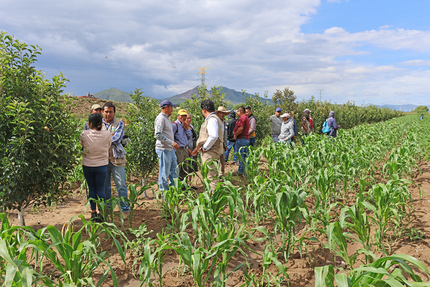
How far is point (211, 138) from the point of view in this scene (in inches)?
160

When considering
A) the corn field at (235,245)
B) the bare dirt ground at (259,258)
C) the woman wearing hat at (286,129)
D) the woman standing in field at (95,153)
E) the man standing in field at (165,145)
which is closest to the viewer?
the corn field at (235,245)

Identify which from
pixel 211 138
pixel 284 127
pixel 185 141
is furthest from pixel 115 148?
pixel 284 127

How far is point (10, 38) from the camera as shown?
3.31m

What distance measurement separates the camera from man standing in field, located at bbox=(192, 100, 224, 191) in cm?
404

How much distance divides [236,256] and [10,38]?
393 centimetres

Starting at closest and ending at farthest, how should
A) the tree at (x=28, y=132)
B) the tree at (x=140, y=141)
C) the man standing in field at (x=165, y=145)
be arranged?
the tree at (x=28, y=132), the man standing in field at (x=165, y=145), the tree at (x=140, y=141)

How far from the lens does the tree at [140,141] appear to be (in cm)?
571

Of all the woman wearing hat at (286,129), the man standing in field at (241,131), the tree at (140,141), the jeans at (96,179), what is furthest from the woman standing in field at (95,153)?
the woman wearing hat at (286,129)

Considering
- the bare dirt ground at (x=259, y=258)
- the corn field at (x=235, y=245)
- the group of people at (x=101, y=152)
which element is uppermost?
the group of people at (x=101, y=152)

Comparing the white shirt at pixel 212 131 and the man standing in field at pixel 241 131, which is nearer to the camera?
the white shirt at pixel 212 131

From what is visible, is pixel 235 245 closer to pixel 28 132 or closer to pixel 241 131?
pixel 28 132

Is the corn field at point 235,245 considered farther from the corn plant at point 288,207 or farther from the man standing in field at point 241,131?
the man standing in field at point 241,131

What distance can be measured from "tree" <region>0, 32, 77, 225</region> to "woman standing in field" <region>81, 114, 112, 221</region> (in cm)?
21

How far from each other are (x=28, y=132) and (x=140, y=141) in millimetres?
2631
